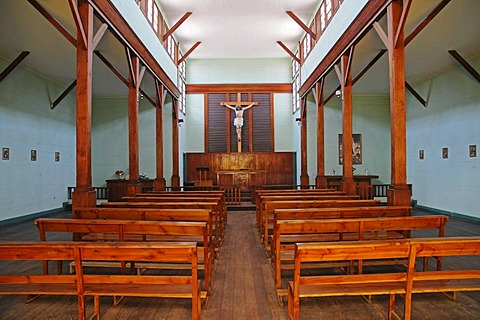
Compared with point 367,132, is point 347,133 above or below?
below

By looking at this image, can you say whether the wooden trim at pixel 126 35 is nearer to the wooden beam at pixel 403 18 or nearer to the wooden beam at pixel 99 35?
the wooden beam at pixel 99 35

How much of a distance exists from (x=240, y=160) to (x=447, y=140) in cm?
758

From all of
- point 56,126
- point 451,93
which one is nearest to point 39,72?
point 56,126

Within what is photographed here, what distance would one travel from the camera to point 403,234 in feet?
13.9

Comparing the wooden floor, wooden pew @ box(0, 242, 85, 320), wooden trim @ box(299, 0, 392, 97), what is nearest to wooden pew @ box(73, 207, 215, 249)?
the wooden floor

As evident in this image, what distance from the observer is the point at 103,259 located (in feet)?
7.88

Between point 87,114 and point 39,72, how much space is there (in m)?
6.18

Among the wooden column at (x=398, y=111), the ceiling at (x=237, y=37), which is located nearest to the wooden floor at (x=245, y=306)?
the wooden column at (x=398, y=111)

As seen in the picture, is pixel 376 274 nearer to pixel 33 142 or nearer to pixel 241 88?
pixel 33 142

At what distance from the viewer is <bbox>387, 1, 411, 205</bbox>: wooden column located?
4852mm

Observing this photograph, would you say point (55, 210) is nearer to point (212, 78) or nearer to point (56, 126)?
point (56, 126)

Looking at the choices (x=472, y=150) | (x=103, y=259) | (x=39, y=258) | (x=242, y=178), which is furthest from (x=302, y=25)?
(x=39, y=258)

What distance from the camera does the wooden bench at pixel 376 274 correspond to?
232 centimetres

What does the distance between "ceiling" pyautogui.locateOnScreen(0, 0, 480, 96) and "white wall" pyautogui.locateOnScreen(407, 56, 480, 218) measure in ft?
1.83
